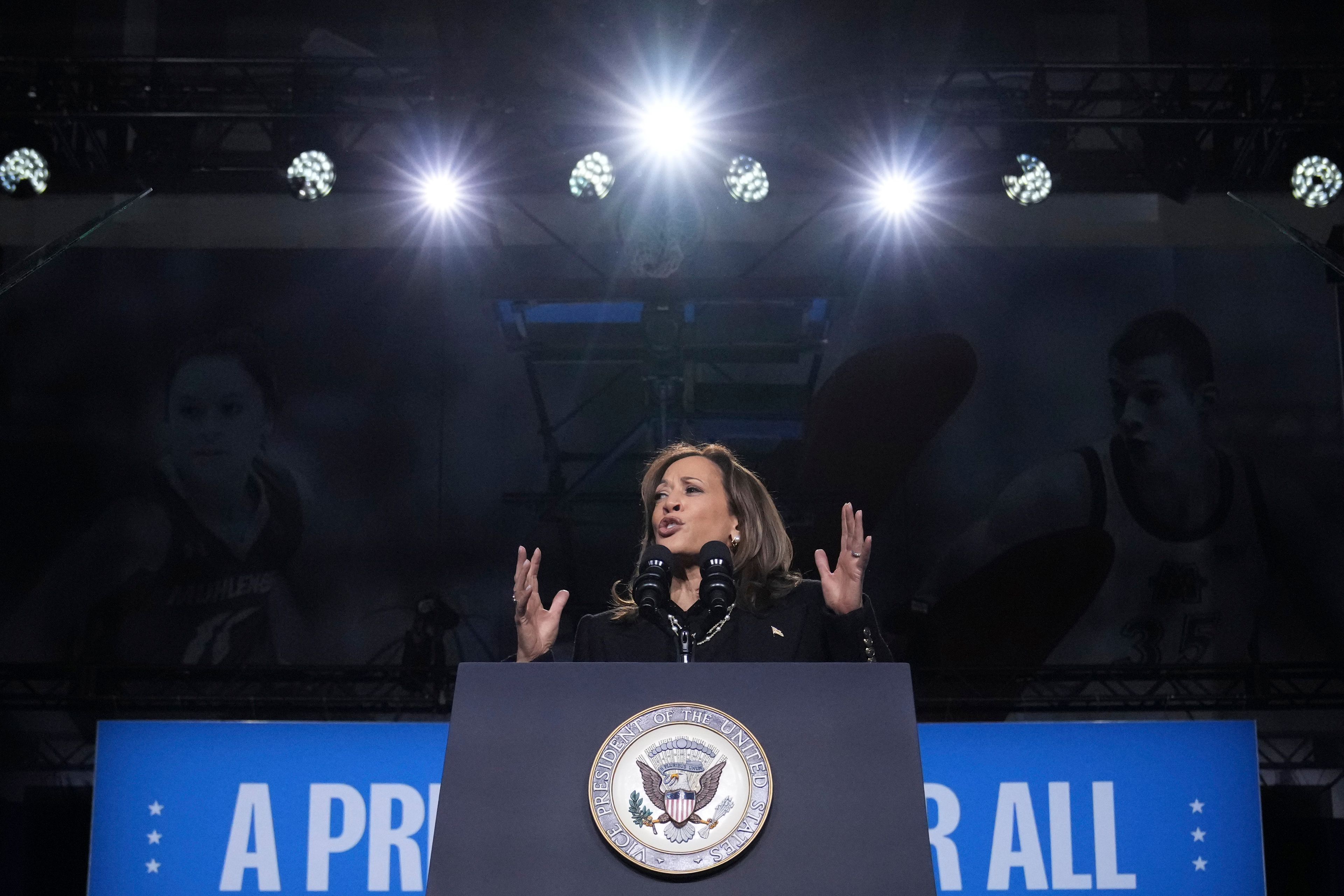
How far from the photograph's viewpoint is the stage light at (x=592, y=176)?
5.74 meters

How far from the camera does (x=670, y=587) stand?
1812 millimetres

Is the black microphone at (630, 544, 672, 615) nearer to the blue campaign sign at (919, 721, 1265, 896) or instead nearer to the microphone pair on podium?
the microphone pair on podium

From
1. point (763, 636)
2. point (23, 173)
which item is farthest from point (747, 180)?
point (763, 636)

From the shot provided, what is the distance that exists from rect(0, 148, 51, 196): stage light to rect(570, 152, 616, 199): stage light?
8.00ft

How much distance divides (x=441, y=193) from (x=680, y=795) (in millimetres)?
5105

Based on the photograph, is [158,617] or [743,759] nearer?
[743,759]

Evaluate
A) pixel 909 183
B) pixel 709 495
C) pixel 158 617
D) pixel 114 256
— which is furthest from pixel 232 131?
pixel 709 495

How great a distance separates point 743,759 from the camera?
1.37 meters

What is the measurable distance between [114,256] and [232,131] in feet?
2.95

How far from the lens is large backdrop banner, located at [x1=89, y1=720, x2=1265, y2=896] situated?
Result: 16.3 feet

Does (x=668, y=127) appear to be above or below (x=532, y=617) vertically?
above

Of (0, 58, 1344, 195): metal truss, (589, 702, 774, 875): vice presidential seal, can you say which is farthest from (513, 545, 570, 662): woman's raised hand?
(0, 58, 1344, 195): metal truss

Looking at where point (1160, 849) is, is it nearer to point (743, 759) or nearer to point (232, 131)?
point (743, 759)

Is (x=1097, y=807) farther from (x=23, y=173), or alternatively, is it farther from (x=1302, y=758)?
(x=23, y=173)
